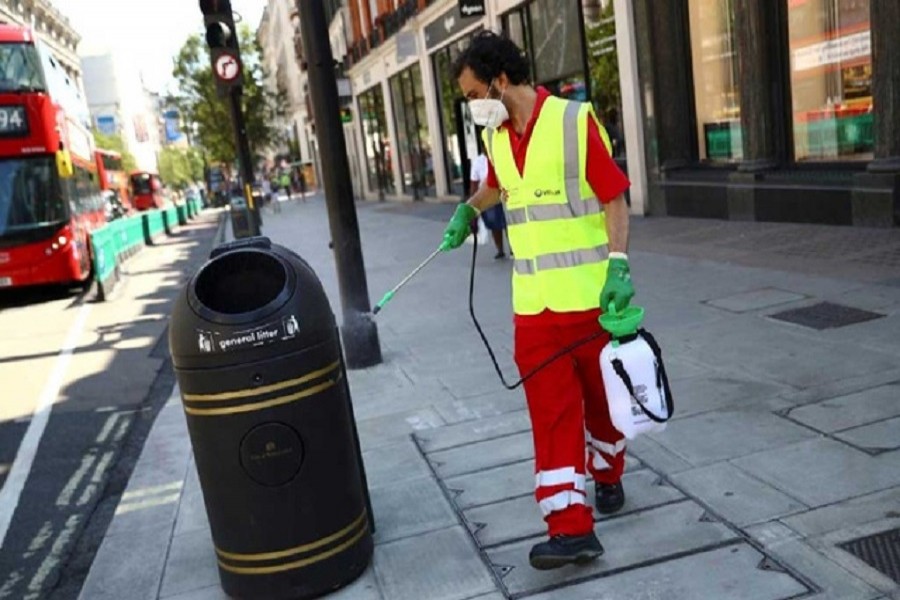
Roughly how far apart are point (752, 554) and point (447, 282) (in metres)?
7.38

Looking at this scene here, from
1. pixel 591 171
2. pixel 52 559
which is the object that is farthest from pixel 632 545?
pixel 52 559

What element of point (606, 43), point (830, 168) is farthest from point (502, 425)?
point (606, 43)

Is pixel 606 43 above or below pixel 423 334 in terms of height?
above

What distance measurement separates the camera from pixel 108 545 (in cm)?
413

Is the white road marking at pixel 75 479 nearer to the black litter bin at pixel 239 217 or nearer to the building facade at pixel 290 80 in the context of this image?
the black litter bin at pixel 239 217

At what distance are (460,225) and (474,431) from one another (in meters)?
1.51

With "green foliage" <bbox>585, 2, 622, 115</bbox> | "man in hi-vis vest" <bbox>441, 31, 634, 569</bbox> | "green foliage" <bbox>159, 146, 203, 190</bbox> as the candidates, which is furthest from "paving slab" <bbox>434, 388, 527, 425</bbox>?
"green foliage" <bbox>159, 146, 203, 190</bbox>

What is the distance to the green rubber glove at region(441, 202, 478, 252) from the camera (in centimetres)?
376

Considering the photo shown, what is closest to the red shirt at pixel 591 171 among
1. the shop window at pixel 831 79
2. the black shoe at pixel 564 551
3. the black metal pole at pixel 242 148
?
the black shoe at pixel 564 551

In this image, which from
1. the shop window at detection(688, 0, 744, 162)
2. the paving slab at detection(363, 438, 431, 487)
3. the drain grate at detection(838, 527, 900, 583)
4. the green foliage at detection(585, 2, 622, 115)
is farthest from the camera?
the green foliage at detection(585, 2, 622, 115)

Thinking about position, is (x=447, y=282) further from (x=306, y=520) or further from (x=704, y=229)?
(x=306, y=520)

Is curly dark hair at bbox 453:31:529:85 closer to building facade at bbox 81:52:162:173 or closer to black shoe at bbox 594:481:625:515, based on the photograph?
black shoe at bbox 594:481:625:515

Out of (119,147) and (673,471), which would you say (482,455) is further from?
(119,147)

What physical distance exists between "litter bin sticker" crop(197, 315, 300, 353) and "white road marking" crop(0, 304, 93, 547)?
7.31 ft
